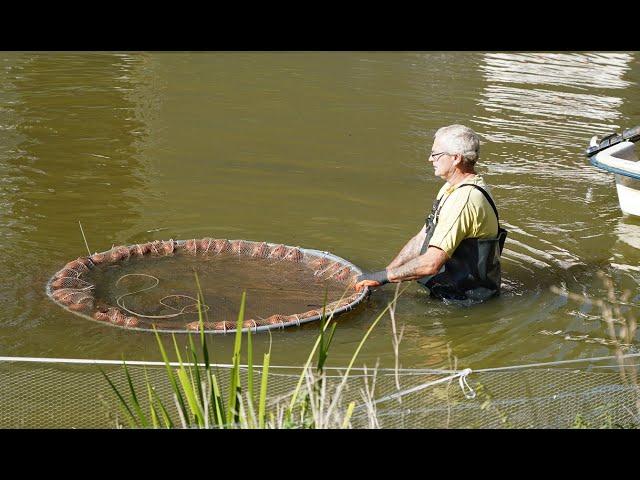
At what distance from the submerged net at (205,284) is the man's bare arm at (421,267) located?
285mm

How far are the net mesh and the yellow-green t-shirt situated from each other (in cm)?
134

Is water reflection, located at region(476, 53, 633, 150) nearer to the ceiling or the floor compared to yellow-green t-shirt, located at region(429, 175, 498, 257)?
nearer to the floor

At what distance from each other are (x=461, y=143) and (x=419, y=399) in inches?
88.3

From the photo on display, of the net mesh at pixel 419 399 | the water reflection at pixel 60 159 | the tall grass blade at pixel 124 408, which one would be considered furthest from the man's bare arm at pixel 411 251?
the tall grass blade at pixel 124 408

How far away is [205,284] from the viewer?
6.97m

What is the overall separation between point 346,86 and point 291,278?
724 cm

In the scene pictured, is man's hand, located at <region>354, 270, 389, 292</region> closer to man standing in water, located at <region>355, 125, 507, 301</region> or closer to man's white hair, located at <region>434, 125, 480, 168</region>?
man standing in water, located at <region>355, 125, 507, 301</region>

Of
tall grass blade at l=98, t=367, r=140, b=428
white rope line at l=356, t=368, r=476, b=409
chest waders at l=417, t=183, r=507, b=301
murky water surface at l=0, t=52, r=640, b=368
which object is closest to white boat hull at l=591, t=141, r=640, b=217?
murky water surface at l=0, t=52, r=640, b=368

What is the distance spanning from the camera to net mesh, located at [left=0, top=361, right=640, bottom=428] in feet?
14.8

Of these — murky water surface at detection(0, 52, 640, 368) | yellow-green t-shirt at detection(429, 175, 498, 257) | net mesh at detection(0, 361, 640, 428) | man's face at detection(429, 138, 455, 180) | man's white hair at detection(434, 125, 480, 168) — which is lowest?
murky water surface at detection(0, 52, 640, 368)

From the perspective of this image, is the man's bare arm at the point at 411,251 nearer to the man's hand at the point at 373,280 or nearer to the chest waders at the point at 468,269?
the chest waders at the point at 468,269

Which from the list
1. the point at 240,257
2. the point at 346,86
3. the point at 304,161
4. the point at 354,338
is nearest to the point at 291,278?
the point at 240,257

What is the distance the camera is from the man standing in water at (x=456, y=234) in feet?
20.7

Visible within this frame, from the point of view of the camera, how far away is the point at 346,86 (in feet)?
45.5
